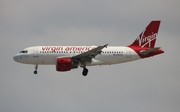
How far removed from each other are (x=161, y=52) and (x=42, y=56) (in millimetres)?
18310

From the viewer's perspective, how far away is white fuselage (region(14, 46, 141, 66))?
73.2 meters

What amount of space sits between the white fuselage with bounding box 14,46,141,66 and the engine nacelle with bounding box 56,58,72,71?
1579 mm

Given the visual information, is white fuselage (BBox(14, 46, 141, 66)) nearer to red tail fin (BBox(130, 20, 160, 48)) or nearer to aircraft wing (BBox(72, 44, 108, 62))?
aircraft wing (BBox(72, 44, 108, 62))

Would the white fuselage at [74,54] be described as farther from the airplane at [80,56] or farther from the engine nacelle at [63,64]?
the engine nacelle at [63,64]

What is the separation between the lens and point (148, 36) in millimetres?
77312

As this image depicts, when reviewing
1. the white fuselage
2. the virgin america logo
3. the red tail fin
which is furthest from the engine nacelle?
the virgin america logo

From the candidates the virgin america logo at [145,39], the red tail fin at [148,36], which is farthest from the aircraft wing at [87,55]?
the virgin america logo at [145,39]

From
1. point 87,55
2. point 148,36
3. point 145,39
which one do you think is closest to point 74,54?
point 87,55

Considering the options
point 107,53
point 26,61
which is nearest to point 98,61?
point 107,53

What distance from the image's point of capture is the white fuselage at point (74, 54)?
2881 inches

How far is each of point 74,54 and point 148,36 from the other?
12719mm

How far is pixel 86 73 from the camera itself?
7369cm

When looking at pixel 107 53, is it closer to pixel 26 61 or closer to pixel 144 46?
pixel 144 46

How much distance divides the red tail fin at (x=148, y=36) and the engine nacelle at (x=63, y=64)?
11.5 metres
